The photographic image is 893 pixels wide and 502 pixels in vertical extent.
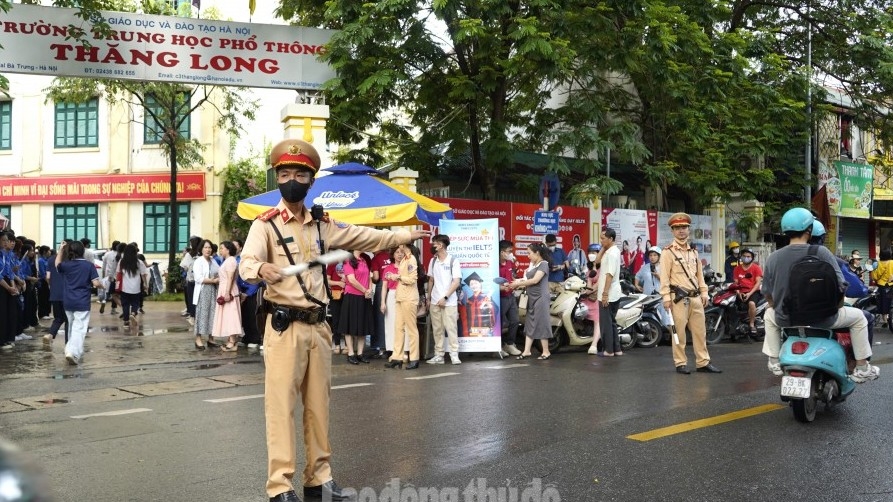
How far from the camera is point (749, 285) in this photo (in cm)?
1536

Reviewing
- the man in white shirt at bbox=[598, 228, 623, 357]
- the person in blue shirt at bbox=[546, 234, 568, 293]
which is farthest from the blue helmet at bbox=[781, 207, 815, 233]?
the person in blue shirt at bbox=[546, 234, 568, 293]

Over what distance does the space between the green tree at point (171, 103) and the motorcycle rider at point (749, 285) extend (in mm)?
15869

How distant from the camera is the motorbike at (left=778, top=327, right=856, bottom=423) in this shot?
7.05 metres

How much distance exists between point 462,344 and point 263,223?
7.74 metres

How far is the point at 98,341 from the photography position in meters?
15.0

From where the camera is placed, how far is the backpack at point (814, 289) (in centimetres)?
712

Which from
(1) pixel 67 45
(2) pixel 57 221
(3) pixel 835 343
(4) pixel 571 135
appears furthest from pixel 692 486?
(2) pixel 57 221

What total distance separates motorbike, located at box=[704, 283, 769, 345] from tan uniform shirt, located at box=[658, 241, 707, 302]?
4.84 metres

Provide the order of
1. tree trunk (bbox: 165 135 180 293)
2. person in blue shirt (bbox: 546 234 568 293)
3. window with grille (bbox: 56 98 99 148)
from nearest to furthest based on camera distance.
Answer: person in blue shirt (bbox: 546 234 568 293) → tree trunk (bbox: 165 135 180 293) → window with grille (bbox: 56 98 99 148)

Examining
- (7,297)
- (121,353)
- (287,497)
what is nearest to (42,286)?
(7,297)

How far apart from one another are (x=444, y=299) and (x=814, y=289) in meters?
5.78

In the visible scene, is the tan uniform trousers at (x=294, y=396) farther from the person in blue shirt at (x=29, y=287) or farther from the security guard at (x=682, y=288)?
the person in blue shirt at (x=29, y=287)

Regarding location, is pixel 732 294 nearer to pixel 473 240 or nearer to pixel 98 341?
pixel 473 240

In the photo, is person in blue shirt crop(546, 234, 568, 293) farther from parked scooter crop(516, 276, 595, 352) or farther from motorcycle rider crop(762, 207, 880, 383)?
motorcycle rider crop(762, 207, 880, 383)
